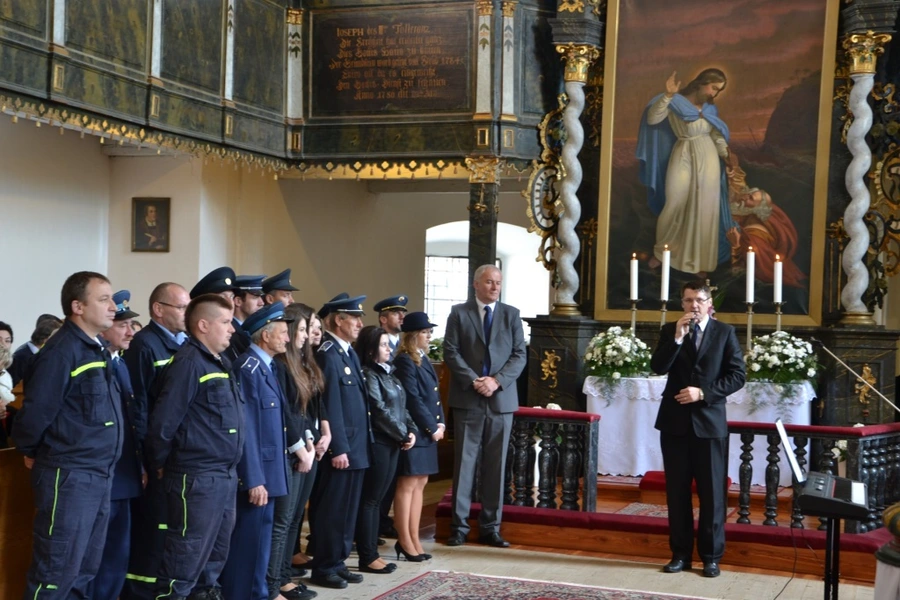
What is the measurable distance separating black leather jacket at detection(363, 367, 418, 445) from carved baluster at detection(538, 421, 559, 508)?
4.49 ft

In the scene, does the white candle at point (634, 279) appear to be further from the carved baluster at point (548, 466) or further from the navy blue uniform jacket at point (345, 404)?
the navy blue uniform jacket at point (345, 404)

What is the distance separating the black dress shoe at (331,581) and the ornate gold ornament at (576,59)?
6.62 m

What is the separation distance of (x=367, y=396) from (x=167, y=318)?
157 centimetres

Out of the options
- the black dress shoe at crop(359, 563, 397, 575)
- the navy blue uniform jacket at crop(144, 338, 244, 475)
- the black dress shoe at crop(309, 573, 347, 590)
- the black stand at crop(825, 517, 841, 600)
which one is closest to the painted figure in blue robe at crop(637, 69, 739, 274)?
the black dress shoe at crop(359, 563, 397, 575)

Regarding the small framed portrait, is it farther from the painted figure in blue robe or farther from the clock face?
the painted figure in blue robe

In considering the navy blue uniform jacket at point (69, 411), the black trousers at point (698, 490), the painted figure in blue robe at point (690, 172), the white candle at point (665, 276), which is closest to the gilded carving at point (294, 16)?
the painted figure in blue robe at point (690, 172)

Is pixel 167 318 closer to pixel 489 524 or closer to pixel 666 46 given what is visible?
pixel 489 524

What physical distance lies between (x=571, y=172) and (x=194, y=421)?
727 centimetres

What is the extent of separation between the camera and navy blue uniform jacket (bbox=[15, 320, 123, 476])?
4.73 m

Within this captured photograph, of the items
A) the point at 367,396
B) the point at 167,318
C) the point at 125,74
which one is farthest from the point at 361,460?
the point at 125,74

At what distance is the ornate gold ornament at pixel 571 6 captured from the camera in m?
11.6

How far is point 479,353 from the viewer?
25.8 feet

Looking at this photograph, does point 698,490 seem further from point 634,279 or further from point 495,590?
point 634,279

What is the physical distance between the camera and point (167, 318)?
5.52m
